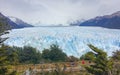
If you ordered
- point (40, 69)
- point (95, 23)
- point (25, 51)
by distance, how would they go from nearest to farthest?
point (40, 69), point (25, 51), point (95, 23)

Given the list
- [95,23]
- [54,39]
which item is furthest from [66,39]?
[95,23]

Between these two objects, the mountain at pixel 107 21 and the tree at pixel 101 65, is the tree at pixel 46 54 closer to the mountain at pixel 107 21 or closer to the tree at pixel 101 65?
the tree at pixel 101 65

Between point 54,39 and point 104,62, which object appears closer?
point 104,62

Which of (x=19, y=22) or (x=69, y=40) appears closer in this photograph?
(x=69, y=40)

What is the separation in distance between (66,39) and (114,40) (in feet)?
20.7

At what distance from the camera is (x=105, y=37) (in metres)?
46.7

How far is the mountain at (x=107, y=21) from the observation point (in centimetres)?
6781

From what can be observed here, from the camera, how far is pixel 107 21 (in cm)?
7106

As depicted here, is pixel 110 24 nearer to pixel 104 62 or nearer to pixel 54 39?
pixel 54 39

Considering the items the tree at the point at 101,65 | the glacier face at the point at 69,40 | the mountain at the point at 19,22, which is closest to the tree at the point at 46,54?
the glacier face at the point at 69,40

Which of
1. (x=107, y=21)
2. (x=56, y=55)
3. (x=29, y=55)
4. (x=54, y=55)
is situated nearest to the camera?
(x=29, y=55)

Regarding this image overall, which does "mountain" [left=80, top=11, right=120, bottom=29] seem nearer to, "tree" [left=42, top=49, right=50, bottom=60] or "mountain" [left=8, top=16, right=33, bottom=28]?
"mountain" [left=8, top=16, right=33, bottom=28]

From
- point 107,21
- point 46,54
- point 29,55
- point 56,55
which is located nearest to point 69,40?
point 56,55

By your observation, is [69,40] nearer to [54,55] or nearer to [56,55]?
[54,55]
